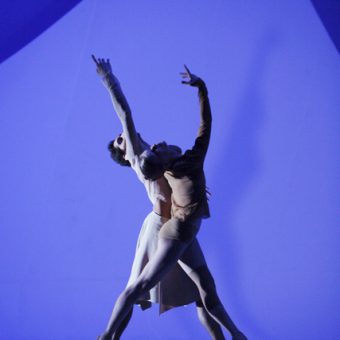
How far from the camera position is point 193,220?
1.92 m

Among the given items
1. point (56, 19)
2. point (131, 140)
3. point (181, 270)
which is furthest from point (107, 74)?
point (56, 19)

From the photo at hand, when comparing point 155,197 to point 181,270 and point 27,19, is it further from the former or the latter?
point 27,19

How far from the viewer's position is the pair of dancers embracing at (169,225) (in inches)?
73.5

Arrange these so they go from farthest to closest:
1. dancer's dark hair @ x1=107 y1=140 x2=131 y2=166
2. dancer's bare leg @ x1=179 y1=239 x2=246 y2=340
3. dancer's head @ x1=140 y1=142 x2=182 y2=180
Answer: dancer's dark hair @ x1=107 y1=140 x2=131 y2=166, dancer's bare leg @ x1=179 y1=239 x2=246 y2=340, dancer's head @ x1=140 y1=142 x2=182 y2=180

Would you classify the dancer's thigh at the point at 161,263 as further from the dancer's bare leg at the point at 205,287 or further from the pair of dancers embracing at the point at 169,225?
the dancer's bare leg at the point at 205,287

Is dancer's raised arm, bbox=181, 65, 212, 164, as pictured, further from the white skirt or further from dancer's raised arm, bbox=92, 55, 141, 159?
the white skirt

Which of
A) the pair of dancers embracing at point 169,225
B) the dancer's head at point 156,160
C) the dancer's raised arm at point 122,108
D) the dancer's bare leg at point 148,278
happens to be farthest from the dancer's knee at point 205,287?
the dancer's raised arm at point 122,108

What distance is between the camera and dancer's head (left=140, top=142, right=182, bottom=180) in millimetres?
1823

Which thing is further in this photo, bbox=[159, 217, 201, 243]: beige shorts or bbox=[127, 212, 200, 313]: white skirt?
bbox=[127, 212, 200, 313]: white skirt

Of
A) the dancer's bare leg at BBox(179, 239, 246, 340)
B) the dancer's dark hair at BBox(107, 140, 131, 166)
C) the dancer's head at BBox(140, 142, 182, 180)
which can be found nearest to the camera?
the dancer's head at BBox(140, 142, 182, 180)

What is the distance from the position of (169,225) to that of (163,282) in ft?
0.91

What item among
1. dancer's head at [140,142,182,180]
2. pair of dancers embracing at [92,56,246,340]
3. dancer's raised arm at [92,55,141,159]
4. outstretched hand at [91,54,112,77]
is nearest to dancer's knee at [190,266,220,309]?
pair of dancers embracing at [92,56,246,340]

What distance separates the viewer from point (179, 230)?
6.23ft

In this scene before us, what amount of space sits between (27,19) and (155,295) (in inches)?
90.7
